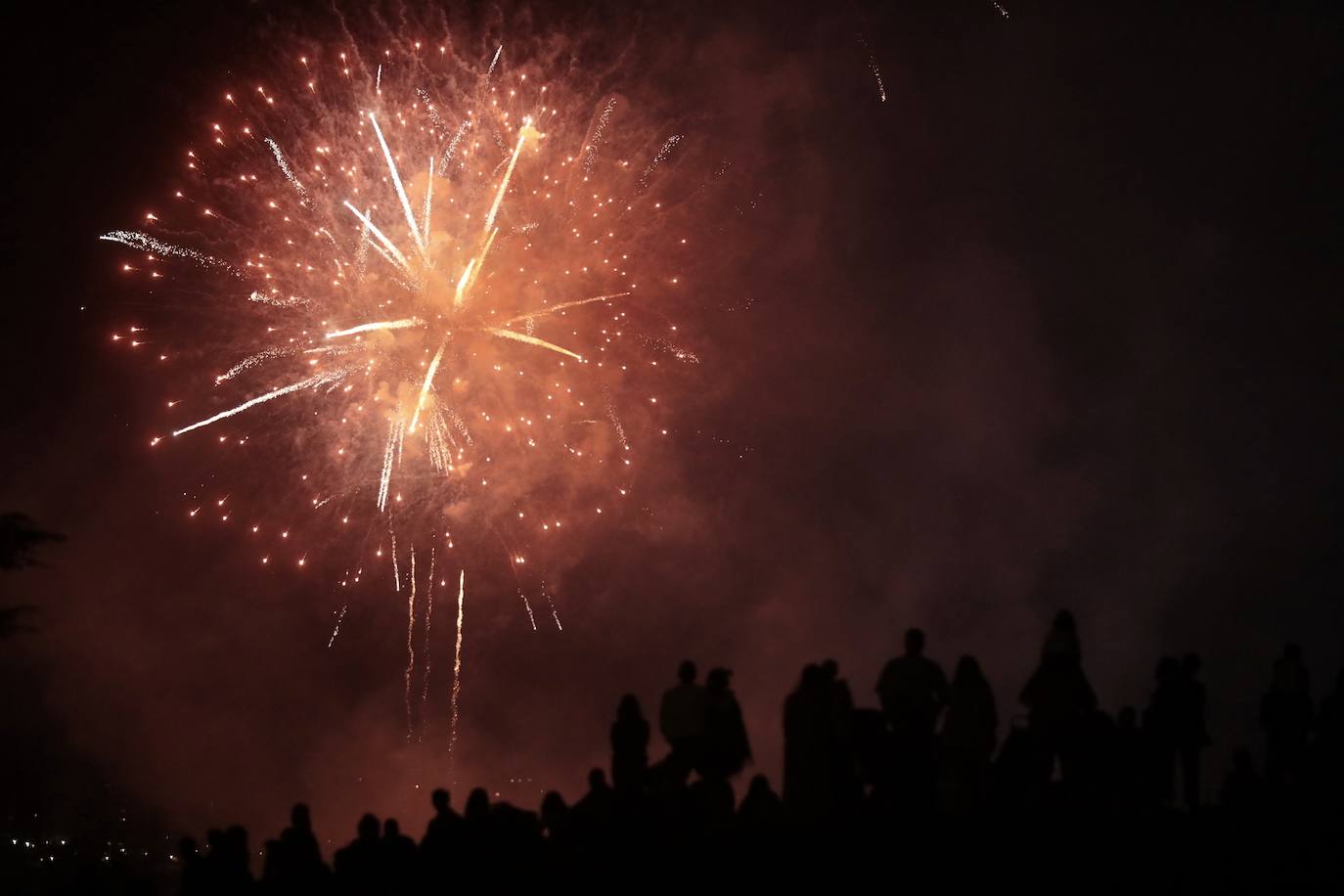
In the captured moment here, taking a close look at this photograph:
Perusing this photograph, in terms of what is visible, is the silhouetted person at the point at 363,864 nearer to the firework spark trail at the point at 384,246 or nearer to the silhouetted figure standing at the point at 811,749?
the silhouetted figure standing at the point at 811,749

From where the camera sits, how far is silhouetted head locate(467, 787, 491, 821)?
1249 cm

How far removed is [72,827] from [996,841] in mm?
29467

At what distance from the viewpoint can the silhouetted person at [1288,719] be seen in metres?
13.1

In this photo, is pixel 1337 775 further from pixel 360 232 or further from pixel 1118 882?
pixel 360 232

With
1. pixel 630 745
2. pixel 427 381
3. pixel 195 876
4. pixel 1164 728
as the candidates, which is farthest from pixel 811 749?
pixel 427 381

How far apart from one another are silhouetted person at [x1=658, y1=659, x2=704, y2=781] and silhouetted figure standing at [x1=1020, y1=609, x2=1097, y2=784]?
115 inches

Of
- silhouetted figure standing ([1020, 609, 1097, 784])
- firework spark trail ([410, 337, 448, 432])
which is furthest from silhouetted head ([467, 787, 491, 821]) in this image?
firework spark trail ([410, 337, 448, 432])

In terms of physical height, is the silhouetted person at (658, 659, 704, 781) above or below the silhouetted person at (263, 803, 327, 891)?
above

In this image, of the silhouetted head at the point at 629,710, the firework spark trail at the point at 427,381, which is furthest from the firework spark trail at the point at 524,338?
the silhouetted head at the point at 629,710

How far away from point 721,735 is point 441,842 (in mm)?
2673

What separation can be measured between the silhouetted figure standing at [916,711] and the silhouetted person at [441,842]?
395 centimetres

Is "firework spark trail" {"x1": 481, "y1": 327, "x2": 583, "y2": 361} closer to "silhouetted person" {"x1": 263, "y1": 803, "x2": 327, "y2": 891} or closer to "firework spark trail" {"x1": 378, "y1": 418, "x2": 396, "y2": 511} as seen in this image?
"firework spark trail" {"x1": 378, "y1": 418, "x2": 396, "y2": 511}

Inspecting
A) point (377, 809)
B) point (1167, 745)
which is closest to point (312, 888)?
point (1167, 745)

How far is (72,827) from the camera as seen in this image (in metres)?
34.6
